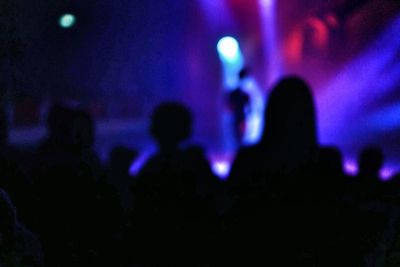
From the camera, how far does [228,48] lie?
40.2ft

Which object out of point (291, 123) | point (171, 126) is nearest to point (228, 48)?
point (171, 126)

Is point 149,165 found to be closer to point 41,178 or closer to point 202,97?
point 41,178

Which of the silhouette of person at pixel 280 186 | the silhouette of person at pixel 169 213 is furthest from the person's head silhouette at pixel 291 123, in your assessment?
the silhouette of person at pixel 169 213

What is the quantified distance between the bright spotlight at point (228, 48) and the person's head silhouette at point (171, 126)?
993 cm

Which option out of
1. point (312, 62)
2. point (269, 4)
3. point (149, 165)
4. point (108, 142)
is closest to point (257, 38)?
point (269, 4)

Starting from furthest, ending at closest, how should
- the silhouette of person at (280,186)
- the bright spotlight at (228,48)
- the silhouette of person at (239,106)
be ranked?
the bright spotlight at (228,48) < the silhouette of person at (239,106) < the silhouette of person at (280,186)

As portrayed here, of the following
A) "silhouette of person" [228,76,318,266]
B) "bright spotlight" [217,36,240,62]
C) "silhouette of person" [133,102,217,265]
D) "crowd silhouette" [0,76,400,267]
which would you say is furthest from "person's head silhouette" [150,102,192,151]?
"bright spotlight" [217,36,240,62]

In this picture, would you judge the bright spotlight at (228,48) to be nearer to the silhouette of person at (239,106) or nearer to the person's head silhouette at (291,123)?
the silhouette of person at (239,106)

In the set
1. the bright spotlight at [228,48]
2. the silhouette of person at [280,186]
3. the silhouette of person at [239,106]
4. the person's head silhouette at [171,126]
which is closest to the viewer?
the silhouette of person at [280,186]

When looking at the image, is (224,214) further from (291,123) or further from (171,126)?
(171,126)

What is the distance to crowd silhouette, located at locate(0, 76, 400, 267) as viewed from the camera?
168cm

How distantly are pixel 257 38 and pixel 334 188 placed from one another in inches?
421

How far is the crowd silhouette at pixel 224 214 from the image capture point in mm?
1683

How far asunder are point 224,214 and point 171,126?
70cm
